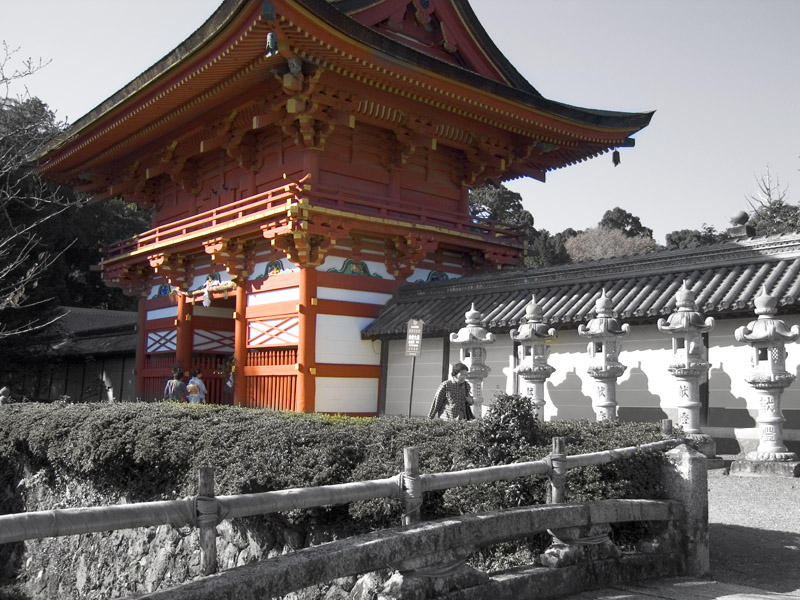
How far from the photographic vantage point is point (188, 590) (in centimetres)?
364

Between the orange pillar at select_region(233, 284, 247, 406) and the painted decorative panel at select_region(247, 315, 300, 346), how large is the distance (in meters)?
0.15

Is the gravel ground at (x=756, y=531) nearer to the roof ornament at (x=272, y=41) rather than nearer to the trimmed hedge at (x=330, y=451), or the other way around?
the trimmed hedge at (x=330, y=451)

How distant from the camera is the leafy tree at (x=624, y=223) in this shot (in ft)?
203

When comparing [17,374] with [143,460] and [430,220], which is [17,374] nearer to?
[430,220]

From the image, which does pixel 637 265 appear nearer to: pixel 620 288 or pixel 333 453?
pixel 620 288

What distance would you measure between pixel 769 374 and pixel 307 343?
8.41 m

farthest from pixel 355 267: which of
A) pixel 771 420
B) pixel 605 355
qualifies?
pixel 771 420

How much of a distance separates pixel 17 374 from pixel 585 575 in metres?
24.4

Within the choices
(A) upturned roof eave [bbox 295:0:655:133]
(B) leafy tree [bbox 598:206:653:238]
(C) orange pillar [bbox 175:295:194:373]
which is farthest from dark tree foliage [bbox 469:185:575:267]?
(C) orange pillar [bbox 175:295:194:373]

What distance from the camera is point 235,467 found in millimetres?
7688

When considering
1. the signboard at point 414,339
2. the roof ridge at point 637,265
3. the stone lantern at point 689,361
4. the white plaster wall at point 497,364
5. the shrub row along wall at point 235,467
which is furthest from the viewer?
the white plaster wall at point 497,364

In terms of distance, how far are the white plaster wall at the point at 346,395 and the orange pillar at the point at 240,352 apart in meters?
2.15

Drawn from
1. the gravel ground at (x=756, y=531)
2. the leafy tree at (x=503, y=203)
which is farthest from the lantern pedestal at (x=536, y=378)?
the leafy tree at (x=503, y=203)

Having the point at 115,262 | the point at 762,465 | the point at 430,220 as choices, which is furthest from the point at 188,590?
the point at 115,262
